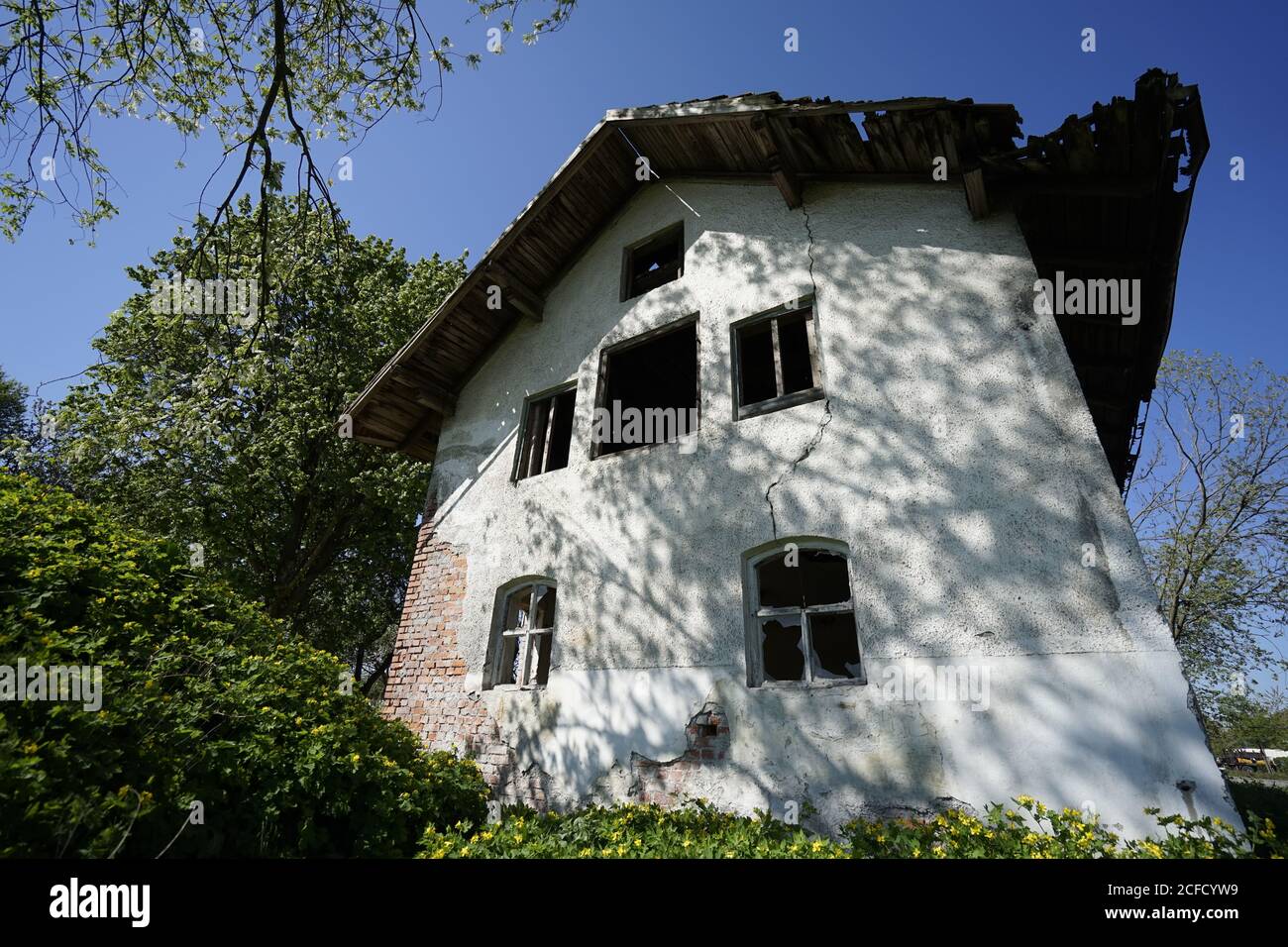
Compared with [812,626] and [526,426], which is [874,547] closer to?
[812,626]

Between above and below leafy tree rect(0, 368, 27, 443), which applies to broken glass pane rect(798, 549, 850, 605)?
below

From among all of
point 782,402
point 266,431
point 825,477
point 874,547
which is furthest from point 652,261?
point 266,431

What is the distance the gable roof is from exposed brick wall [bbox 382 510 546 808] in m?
2.98

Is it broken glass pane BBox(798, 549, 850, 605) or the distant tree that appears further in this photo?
the distant tree

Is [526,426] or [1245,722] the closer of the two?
[526,426]

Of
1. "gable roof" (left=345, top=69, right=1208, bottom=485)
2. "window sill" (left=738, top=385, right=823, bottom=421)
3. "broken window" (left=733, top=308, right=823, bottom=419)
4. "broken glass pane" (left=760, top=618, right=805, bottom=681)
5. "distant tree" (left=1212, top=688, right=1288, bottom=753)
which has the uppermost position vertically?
"gable roof" (left=345, top=69, right=1208, bottom=485)

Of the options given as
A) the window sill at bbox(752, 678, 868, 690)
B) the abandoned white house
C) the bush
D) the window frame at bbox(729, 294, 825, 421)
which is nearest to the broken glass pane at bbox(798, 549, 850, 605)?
the abandoned white house

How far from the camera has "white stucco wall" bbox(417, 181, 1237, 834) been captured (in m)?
4.12

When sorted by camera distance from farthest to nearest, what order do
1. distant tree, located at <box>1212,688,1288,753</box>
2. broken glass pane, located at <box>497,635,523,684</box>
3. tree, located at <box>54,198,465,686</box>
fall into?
distant tree, located at <box>1212,688,1288,753</box> < tree, located at <box>54,198,465,686</box> < broken glass pane, located at <box>497,635,523,684</box>

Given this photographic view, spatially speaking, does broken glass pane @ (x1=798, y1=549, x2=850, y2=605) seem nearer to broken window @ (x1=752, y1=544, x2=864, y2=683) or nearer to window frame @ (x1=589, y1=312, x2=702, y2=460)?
broken window @ (x1=752, y1=544, x2=864, y2=683)

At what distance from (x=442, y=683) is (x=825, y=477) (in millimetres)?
5496

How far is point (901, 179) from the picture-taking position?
6402 millimetres

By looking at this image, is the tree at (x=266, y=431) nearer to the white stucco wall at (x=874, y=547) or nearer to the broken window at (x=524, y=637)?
the broken window at (x=524, y=637)
